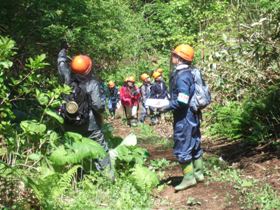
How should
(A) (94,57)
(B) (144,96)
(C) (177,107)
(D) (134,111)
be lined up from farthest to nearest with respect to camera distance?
(B) (144,96) → (D) (134,111) → (A) (94,57) → (C) (177,107)

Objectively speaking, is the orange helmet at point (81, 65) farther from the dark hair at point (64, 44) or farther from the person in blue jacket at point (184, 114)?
the dark hair at point (64, 44)

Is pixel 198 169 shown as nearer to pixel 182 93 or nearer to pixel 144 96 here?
pixel 182 93

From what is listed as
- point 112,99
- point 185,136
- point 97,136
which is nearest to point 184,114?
point 185,136

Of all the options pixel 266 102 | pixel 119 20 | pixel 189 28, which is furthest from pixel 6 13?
pixel 189 28

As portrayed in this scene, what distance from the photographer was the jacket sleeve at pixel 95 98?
24.3 feet

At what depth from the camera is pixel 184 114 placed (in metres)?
7.07

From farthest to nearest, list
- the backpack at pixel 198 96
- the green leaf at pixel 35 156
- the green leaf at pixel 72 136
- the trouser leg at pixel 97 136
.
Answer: the trouser leg at pixel 97 136, the backpack at pixel 198 96, the green leaf at pixel 72 136, the green leaf at pixel 35 156

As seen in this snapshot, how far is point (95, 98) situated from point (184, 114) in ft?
4.24

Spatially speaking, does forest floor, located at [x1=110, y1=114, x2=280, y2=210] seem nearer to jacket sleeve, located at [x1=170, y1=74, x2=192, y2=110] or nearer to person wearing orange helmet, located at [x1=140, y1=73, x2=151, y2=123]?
jacket sleeve, located at [x1=170, y1=74, x2=192, y2=110]

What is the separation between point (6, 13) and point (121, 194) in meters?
5.76

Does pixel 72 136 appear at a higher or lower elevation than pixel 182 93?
lower

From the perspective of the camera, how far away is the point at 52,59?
533 inches

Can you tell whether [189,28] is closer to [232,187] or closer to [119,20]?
[119,20]

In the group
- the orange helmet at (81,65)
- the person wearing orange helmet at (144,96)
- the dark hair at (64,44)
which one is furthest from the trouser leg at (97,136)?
the person wearing orange helmet at (144,96)
